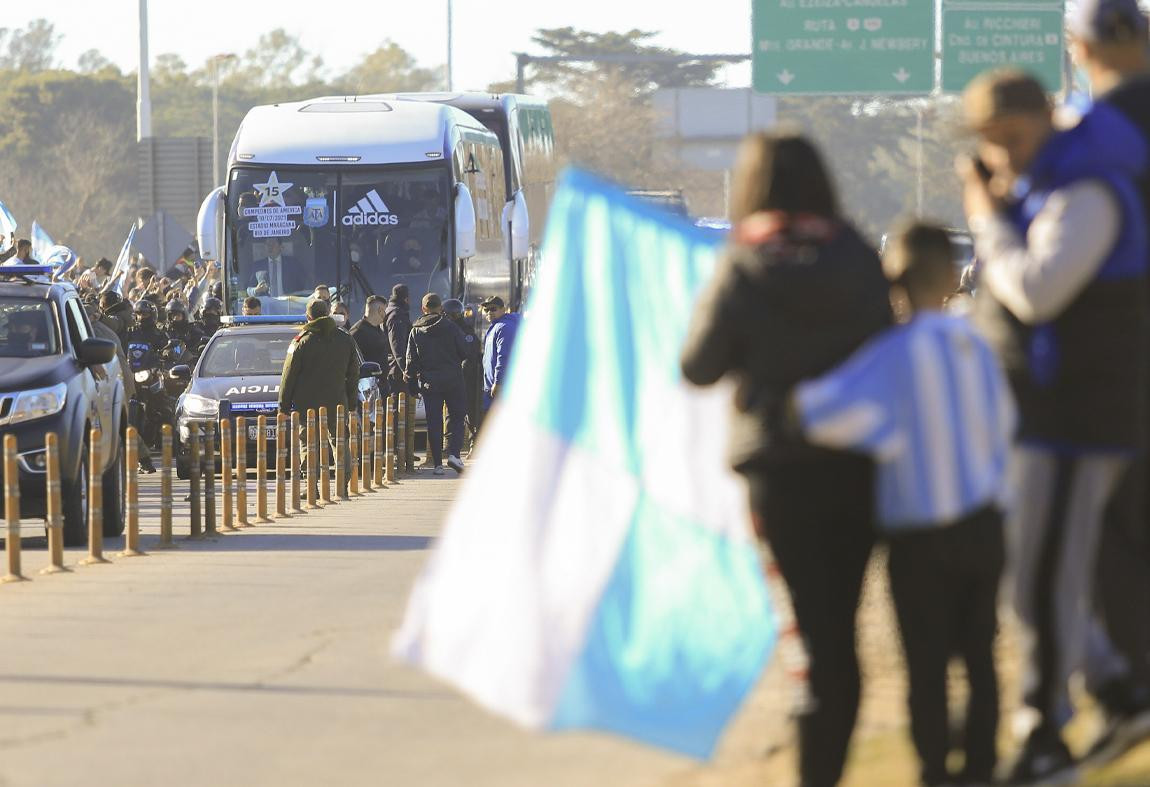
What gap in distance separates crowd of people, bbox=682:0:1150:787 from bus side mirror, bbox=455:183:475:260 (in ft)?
72.3

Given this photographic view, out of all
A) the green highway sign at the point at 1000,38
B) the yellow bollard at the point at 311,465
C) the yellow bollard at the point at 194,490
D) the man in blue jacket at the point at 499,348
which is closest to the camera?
the yellow bollard at the point at 194,490

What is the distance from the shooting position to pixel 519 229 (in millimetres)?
34938

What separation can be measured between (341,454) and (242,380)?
337cm

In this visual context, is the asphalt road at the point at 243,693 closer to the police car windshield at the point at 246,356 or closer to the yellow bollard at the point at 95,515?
the yellow bollard at the point at 95,515

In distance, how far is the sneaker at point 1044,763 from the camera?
6570mm

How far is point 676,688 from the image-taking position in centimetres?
692

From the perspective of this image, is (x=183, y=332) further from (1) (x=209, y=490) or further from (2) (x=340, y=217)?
(1) (x=209, y=490)

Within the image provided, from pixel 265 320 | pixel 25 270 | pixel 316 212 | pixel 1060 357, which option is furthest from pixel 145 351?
pixel 1060 357

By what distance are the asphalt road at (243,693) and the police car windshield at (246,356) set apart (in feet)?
33.1

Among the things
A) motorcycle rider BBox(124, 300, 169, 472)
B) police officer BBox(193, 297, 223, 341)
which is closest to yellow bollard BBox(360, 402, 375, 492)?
motorcycle rider BBox(124, 300, 169, 472)

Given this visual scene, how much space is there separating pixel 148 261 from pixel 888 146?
93966mm

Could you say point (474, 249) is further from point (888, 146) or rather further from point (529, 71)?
point (888, 146)

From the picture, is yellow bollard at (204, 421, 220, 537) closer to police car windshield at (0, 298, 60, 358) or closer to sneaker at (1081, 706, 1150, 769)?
police car windshield at (0, 298, 60, 358)

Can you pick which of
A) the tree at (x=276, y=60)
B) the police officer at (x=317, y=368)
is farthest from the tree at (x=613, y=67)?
the police officer at (x=317, y=368)
